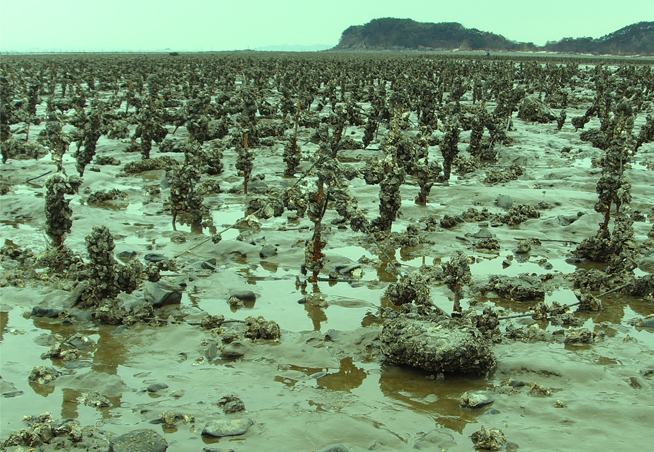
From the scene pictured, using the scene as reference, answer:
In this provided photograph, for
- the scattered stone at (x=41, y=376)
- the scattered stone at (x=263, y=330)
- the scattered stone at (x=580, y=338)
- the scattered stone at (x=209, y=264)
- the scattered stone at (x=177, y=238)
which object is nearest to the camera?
the scattered stone at (x=41, y=376)

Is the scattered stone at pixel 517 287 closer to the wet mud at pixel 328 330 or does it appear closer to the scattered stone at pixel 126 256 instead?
the wet mud at pixel 328 330

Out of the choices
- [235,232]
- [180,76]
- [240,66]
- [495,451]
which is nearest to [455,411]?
[495,451]

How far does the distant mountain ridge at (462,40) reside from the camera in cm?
14350

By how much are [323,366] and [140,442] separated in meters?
2.21

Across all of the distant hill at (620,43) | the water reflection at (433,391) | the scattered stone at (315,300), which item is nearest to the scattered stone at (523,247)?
the scattered stone at (315,300)

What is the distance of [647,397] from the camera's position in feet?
18.6

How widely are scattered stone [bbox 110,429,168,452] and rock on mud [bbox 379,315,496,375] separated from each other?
8.19 feet

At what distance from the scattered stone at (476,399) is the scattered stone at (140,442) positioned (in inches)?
105

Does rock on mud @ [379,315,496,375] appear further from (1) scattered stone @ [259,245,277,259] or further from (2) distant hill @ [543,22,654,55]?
(2) distant hill @ [543,22,654,55]

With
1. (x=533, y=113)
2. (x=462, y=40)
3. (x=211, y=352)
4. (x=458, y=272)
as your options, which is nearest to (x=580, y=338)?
(x=458, y=272)

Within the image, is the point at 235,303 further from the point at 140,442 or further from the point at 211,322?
the point at 140,442

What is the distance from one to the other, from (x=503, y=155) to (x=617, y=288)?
424 inches

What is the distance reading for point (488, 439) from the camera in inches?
190

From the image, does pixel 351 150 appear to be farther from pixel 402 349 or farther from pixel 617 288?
pixel 402 349
